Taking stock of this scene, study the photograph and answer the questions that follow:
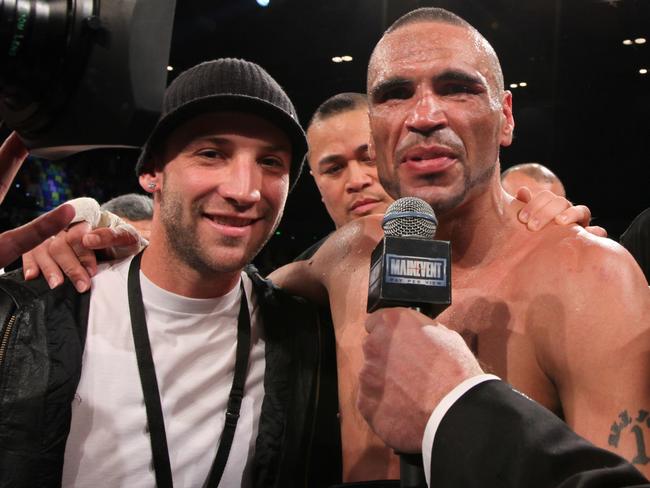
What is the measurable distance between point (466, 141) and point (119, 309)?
2.66 feet

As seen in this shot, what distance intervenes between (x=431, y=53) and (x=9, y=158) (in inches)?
34.2

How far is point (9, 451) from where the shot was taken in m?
1.05

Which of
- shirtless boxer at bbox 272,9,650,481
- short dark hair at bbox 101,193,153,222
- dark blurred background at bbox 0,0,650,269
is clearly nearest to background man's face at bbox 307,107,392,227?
shirtless boxer at bbox 272,9,650,481

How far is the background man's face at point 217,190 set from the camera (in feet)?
4.09

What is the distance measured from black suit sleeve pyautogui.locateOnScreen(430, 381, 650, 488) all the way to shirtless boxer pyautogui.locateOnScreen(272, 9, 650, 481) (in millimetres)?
388

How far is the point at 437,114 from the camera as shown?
1.27 meters

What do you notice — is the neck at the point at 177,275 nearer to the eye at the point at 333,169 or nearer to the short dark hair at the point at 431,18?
the short dark hair at the point at 431,18

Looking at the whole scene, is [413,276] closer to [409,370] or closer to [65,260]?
[409,370]

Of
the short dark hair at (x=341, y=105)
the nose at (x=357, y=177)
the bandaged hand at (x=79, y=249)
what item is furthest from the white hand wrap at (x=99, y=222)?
the short dark hair at (x=341, y=105)

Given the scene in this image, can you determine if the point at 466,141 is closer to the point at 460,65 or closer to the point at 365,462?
the point at 460,65

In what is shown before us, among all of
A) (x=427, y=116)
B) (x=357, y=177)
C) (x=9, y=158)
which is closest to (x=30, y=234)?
(x=9, y=158)

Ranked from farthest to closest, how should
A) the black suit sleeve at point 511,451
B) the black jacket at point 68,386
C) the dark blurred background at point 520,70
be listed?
the dark blurred background at point 520,70
the black jacket at point 68,386
the black suit sleeve at point 511,451

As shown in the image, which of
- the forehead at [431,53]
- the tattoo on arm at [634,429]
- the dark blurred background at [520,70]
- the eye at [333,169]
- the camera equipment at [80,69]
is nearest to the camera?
the camera equipment at [80,69]

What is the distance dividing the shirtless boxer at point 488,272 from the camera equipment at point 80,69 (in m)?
0.69
